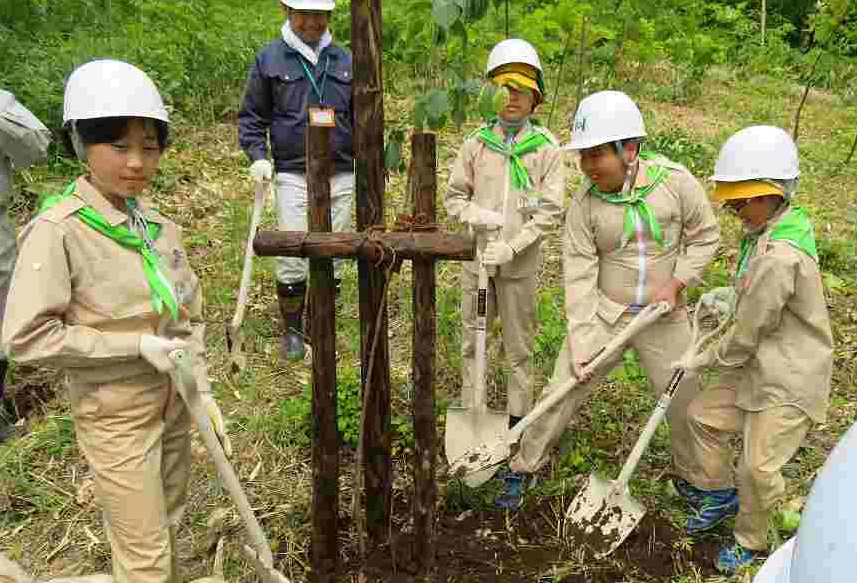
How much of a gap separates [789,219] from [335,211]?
2.61 meters

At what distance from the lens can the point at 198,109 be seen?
8031mm

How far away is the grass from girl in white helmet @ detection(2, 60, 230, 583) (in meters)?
0.93

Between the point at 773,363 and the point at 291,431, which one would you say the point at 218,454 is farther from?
the point at 773,363

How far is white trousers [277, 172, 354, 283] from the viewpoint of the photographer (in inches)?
178

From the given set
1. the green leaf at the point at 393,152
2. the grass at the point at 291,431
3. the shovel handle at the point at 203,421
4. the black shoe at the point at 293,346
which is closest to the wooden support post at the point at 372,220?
the green leaf at the point at 393,152

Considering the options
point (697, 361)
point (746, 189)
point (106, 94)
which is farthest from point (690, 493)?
point (106, 94)

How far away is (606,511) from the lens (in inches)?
A: 131

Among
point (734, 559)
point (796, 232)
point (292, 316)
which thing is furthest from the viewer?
point (292, 316)

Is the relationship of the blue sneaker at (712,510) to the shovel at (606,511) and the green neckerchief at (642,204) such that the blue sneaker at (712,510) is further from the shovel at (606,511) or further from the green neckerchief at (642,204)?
the green neckerchief at (642,204)

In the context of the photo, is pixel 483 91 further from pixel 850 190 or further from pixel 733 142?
→ pixel 850 190

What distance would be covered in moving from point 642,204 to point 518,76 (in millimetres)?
914

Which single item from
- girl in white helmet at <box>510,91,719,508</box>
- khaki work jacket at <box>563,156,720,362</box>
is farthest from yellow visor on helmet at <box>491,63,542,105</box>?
khaki work jacket at <box>563,156,720,362</box>

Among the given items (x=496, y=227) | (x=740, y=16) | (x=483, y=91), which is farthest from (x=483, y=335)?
(x=740, y=16)

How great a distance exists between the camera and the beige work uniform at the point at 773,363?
113 inches
